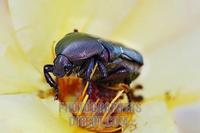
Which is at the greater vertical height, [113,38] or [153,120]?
[113,38]

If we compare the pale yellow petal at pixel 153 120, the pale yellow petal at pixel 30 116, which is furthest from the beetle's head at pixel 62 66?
the pale yellow petal at pixel 153 120

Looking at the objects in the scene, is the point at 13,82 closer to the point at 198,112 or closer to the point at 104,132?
the point at 104,132

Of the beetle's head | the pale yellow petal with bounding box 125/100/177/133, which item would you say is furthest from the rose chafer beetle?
the pale yellow petal with bounding box 125/100/177/133

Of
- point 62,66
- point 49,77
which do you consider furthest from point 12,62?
point 62,66

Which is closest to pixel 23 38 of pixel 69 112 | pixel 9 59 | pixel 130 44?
pixel 9 59

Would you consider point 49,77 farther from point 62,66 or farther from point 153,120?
point 153,120

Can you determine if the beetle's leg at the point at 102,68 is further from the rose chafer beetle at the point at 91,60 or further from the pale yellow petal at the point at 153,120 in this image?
the pale yellow petal at the point at 153,120
